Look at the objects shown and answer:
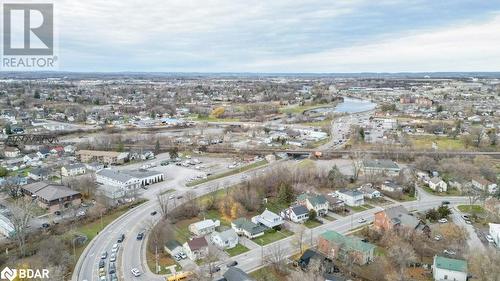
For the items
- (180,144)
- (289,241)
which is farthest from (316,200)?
(180,144)

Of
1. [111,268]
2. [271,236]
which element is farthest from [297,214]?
[111,268]

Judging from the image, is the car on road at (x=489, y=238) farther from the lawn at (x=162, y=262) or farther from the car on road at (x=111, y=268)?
the car on road at (x=111, y=268)

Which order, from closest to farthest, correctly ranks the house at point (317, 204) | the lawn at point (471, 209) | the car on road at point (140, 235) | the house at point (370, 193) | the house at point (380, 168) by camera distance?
1. the car on road at point (140, 235)
2. the house at point (317, 204)
3. the lawn at point (471, 209)
4. the house at point (370, 193)
5. the house at point (380, 168)

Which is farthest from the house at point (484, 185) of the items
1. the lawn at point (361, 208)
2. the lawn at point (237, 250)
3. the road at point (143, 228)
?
the lawn at point (237, 250)

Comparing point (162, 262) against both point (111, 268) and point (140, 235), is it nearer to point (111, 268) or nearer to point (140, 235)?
point (111, 268)

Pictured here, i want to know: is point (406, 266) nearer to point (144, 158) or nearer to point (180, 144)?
point (144, 158)
